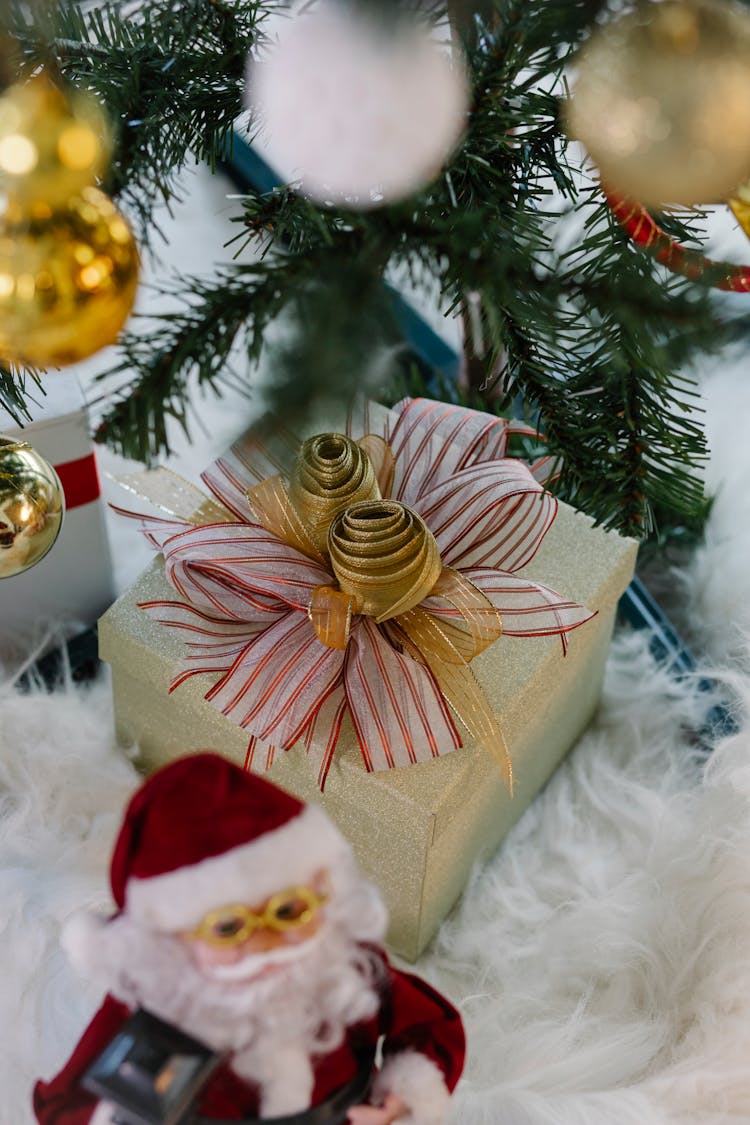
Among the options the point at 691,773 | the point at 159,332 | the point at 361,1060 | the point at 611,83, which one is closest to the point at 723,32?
the point at 611,83

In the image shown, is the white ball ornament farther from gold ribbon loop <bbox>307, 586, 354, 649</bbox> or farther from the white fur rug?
the white fur rug

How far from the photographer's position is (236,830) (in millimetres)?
375

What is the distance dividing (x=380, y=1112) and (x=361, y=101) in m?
0.36

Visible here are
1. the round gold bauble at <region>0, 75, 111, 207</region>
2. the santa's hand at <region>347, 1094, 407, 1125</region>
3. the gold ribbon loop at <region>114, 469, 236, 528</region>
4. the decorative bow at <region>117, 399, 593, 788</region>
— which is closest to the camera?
the round gold bauble at <region>0, 75, 111, 207</region>

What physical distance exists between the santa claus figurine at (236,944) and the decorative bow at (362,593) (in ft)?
0.48

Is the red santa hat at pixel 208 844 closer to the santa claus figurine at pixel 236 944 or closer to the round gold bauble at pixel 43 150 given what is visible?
the santa claus figurine at pixel 236 944

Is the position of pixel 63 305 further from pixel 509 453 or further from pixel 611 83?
pixel 509 453

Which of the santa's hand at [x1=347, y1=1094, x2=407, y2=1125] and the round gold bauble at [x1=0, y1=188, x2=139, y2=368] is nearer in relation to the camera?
the round gold bauble at [x1=0, y1=188, x2=139, y2=368]

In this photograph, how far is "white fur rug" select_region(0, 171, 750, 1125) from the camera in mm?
544

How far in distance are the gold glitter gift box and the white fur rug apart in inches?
1.2

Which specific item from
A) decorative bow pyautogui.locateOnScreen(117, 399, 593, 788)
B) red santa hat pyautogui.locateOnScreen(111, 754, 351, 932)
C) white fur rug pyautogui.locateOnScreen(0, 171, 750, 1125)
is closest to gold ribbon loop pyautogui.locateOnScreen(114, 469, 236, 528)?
decorative bow pyautogui.locateOnScreen(117, 399, 593, 788)

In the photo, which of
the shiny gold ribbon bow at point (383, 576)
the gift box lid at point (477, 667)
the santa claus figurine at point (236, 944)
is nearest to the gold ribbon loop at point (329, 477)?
the shiny gold ribbon bow at point (383, 576)

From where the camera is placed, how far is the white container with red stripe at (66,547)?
2.25 ft

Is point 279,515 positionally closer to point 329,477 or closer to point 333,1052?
point 329,477
